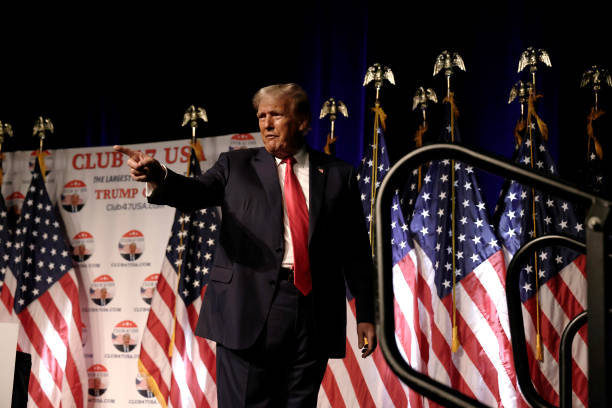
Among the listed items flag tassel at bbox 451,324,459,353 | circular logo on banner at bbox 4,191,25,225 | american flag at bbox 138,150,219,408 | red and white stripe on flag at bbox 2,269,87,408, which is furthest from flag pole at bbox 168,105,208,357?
flag tassel at bbox 451,324,459,353

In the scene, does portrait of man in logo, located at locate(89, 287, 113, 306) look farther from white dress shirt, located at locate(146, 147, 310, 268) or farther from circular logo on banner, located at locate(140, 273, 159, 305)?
white dress shirt, located at locate(146, 147, 310, 268)

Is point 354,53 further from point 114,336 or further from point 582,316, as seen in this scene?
point 582,316

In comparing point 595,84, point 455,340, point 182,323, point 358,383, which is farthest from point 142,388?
point 595,84

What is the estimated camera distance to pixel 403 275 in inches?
147

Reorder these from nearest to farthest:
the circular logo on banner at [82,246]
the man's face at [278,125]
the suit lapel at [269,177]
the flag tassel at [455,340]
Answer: the suit lapel at [269,177]
the man's face at [278,125]
the flag tassel at [455,340]
the circular logo on banner at [82,246]

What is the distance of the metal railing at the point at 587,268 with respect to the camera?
72cm

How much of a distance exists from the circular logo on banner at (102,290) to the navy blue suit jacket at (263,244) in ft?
8.51

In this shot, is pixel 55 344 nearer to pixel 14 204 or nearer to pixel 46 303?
pixel 46 303

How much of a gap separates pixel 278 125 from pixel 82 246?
9.56 feet

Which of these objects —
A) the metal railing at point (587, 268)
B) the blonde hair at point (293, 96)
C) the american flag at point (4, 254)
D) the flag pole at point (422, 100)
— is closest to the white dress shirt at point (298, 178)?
the blonde hair at point (293, 96)

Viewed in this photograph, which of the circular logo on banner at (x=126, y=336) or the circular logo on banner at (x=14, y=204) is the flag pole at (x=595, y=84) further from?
the circular logo on banner at (x=14, y=204)

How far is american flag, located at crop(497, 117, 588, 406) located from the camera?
3.47 meters

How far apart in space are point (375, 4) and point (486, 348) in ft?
7.94

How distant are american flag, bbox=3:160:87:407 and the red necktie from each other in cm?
285
